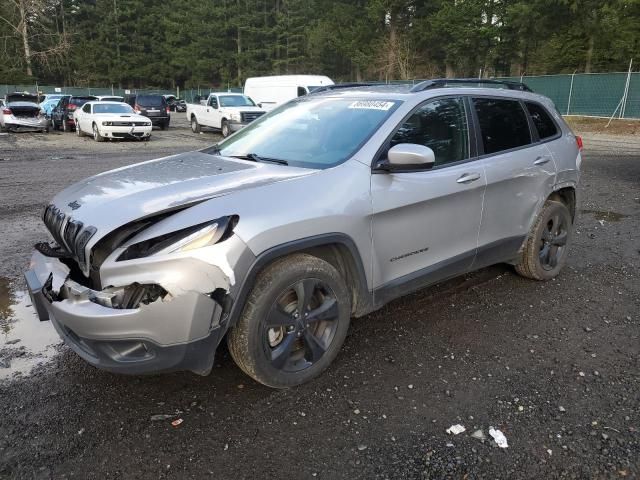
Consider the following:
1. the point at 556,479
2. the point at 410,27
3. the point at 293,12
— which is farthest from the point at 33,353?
the point at 293,12

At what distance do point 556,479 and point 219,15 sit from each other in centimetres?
7123

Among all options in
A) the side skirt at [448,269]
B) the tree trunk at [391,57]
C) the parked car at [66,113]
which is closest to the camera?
the side skirt at [448,269]

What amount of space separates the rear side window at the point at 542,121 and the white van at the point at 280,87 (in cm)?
1873

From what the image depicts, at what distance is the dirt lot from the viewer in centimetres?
245

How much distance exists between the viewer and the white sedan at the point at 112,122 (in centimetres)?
1881

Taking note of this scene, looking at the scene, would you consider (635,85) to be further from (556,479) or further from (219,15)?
(219,15)

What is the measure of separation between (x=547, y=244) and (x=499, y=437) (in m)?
2.59

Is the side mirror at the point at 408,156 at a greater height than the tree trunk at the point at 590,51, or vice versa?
the tree trunk at the point at 590,51

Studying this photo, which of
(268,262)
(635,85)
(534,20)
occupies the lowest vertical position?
(268,262)

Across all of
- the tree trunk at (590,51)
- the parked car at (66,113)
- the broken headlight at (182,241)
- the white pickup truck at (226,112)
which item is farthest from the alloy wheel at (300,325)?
the tree trunk at (590,51)

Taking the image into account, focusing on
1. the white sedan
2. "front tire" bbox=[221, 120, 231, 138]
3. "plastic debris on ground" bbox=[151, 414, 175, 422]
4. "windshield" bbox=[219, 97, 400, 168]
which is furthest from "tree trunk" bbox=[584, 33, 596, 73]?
"plastic debris on ground" bbox=[151, 414, 175, 422]

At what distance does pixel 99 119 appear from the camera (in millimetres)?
18844

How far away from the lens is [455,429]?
2.70m

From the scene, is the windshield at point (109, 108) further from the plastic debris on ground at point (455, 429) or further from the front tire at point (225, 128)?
the plastic debris on ground at point (455, 429)
